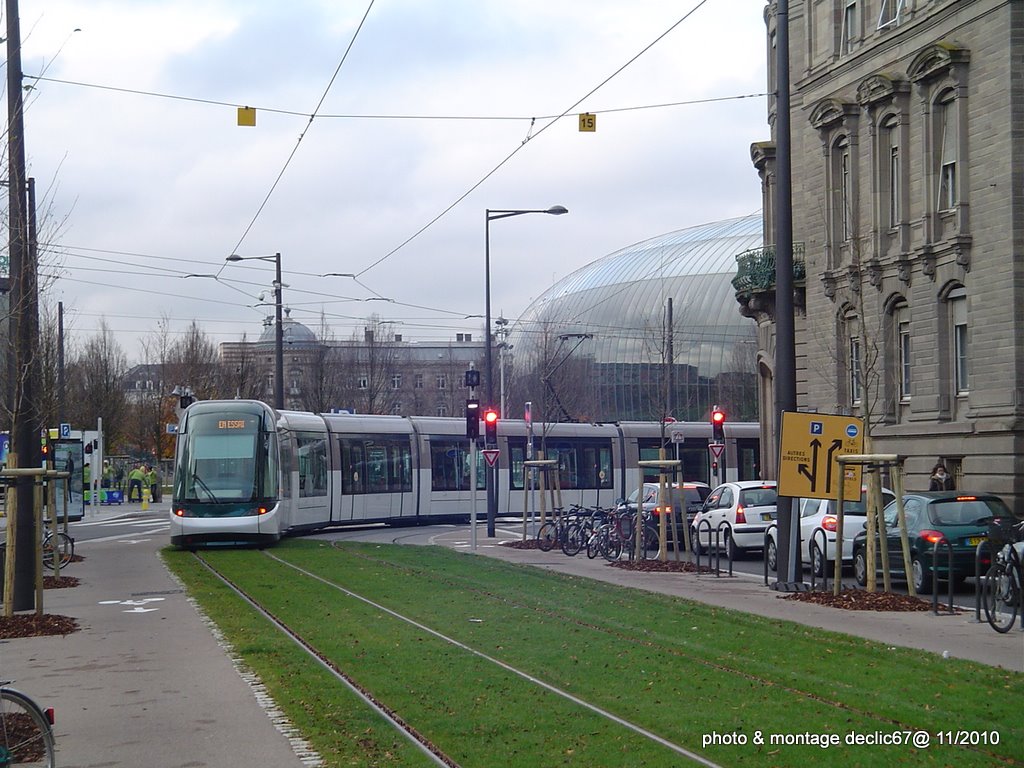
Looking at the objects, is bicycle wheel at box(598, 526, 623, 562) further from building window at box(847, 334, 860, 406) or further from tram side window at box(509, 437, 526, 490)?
tram side window at box(509, 437, 526, 490)

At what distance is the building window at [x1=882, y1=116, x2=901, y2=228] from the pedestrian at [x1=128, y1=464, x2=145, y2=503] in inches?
1592

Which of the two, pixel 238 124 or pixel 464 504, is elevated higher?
pixel 238 124

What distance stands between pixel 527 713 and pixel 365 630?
5.62 meters

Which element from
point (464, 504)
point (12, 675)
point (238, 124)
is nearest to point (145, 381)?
point (464, 504)

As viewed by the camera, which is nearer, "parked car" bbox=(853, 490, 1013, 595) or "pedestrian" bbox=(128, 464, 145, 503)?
"parked car" bbox=(853, 490, 1013, 595)

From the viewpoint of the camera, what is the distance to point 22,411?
18.4 m

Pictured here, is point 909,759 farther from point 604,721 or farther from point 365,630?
point 365,630

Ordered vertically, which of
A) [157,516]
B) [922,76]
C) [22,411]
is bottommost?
[157,516]

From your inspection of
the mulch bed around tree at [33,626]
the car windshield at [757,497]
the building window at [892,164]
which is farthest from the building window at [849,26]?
the mulch bed around tree at [33,626]

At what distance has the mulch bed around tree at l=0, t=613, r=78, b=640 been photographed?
619 inches

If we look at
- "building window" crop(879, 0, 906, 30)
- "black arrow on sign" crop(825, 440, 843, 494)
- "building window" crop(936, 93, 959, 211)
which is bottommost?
"black arrow on sign" crop(825, 440, 843, 494)

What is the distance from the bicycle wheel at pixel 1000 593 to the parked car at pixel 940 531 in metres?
3.61

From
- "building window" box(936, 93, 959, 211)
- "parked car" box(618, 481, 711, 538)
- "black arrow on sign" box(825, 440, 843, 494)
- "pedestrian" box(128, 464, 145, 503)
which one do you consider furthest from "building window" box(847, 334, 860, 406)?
"pedestrian" box(128, 464, 145, 503)

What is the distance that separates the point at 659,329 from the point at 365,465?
5251cm
